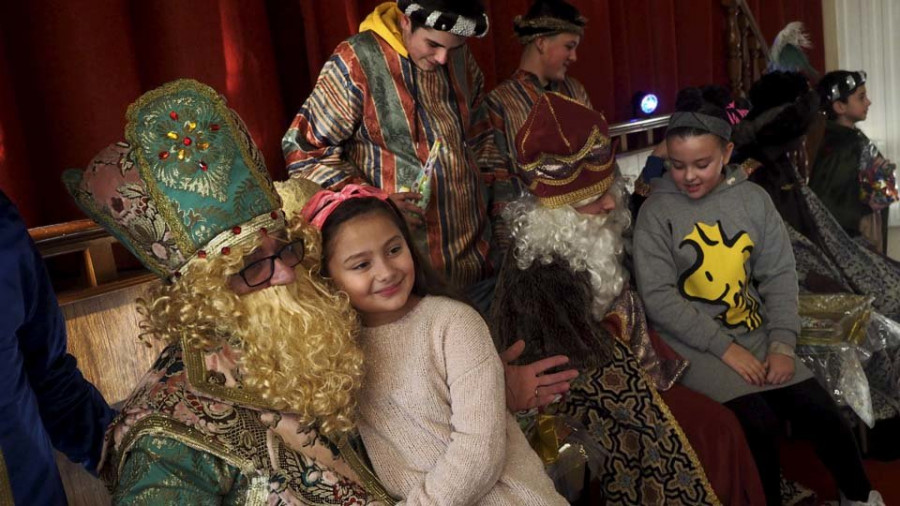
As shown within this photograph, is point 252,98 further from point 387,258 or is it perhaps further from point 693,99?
point 693,99

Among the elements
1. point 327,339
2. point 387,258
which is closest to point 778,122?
point 387,258

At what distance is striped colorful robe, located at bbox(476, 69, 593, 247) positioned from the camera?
268cm

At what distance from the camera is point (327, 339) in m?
1.42

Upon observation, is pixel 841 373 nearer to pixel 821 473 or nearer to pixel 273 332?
pixel 821 473

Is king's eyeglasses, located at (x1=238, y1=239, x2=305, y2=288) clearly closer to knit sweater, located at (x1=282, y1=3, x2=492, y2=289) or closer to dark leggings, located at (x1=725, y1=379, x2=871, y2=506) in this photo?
knit sweater, located at (x1=282, y1=3, x2=492, y2=289)

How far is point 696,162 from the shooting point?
2602mm

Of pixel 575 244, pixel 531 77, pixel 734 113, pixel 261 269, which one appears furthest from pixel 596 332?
pixel 734 113

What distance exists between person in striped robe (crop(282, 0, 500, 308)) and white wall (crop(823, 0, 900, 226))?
5071 mm

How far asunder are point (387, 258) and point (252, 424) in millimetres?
393

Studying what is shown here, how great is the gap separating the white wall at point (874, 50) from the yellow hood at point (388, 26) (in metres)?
5.19

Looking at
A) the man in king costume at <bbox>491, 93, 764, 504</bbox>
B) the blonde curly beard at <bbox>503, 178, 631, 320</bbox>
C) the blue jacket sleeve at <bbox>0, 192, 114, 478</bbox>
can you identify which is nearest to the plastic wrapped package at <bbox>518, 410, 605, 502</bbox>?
the man in king costume at <bbox>491, 93, 764, 504</bbox>

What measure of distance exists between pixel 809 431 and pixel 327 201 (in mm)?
1633

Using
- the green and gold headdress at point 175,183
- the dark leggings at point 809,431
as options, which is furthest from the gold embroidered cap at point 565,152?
the green and gold headdress at point 175,183

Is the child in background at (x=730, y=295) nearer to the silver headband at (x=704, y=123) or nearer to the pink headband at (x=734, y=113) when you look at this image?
the silver headband at (x=704, y=123)
